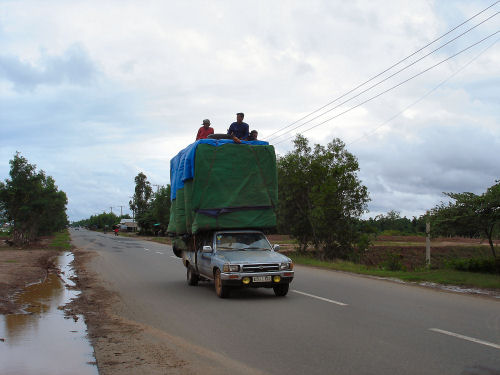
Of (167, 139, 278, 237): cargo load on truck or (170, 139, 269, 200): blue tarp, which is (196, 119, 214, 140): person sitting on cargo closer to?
(170, 139, 269, 200): blue tarp

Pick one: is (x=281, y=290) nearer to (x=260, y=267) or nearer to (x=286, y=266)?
(x=286, y=266)

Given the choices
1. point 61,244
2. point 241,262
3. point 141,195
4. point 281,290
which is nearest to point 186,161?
point 241,262

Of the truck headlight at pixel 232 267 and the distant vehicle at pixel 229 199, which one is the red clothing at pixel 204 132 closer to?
the distant vehicle at pixel 229 199

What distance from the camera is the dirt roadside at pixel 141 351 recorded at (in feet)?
18.2

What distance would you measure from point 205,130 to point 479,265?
33.9 ft

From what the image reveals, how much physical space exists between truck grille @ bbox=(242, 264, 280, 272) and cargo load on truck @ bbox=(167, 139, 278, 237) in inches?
63.1

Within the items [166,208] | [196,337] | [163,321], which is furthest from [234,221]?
[166,208]

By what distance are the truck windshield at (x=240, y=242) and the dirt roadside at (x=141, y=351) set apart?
116 inches

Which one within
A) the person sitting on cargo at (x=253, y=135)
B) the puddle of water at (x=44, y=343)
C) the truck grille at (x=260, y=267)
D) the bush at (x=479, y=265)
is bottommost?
the puddle of water at (x=44, y=343)

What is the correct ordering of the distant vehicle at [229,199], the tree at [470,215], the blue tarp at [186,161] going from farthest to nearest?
1. the tree at [470,215]
2. the blue tarp at [186,161]
3. the distant vehicle at [229,199]

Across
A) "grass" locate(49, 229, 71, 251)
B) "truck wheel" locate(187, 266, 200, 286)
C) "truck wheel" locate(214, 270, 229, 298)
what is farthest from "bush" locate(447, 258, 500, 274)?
"grass" locate(49, 229, 71, 251)

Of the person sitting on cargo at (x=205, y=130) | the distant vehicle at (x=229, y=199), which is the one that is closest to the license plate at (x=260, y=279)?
the distant vehicle at (x=229, y=199)

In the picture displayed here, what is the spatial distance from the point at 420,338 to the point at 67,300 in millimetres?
7895

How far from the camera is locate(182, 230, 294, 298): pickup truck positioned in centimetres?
1036
